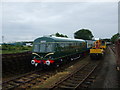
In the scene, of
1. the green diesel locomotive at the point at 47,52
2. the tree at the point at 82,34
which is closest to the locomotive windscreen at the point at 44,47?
the green diesel locomotive at the point at 47,52

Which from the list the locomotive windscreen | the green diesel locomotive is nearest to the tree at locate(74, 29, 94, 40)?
the green diesel locomotive

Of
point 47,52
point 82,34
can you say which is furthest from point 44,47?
point 82,34

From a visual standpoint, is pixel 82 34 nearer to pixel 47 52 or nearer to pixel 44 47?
pixel 44 47

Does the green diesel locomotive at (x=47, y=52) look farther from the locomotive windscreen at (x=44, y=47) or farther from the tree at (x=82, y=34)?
the tree at (x=82, y=34)

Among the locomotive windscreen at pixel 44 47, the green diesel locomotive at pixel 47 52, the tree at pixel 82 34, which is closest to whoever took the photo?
the green diesel locomotive at pixel 47 52

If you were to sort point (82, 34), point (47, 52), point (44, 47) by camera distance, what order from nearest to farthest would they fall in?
point (47, 52)
point (44, 47)
point (82, 34)

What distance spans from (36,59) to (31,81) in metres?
3.43

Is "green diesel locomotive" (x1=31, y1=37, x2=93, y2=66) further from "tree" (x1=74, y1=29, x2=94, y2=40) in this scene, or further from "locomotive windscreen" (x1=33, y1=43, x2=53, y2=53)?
"tree" (x1=74, y1=29, x2=94, y2=40)

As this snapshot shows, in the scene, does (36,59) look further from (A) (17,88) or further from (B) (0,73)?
(A) (17,88)

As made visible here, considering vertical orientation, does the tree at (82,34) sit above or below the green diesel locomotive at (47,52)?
above

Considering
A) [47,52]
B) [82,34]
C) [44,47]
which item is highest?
[82,34]

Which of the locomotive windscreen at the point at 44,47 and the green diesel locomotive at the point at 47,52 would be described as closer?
the green diesel locomotive at the point at 47,52

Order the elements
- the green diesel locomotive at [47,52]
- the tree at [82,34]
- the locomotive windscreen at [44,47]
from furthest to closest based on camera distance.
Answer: the tree at [82,34] → the locomotive windscreen at [44,47] → the green diesel locomotive at [47,52]

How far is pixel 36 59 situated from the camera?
12.4m
